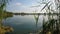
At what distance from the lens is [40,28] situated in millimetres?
2473

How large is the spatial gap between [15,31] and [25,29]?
0.17 metres

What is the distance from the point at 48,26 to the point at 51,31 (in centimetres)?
7

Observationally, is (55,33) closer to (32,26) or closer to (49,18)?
(49,18)

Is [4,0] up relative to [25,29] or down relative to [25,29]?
up

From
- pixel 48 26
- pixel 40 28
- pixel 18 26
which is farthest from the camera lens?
pixel 18 26

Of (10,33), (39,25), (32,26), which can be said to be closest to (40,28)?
(39,25)

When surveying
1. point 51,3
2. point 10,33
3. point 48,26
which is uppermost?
point 51,3

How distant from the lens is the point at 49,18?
2357mm

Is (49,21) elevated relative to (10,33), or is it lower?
elevated

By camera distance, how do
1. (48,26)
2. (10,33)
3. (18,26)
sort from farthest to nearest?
1. (18,26)
2. (10,33)
3. (48,26)

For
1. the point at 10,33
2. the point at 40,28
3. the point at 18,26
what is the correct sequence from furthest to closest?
the point at 18,26 → the point at 10,33 → the point at 40,28

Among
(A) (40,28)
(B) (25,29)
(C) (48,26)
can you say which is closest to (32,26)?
(B) (25,29)

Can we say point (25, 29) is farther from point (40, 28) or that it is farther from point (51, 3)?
point (51, 3)

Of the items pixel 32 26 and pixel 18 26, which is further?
pixel 18 26
